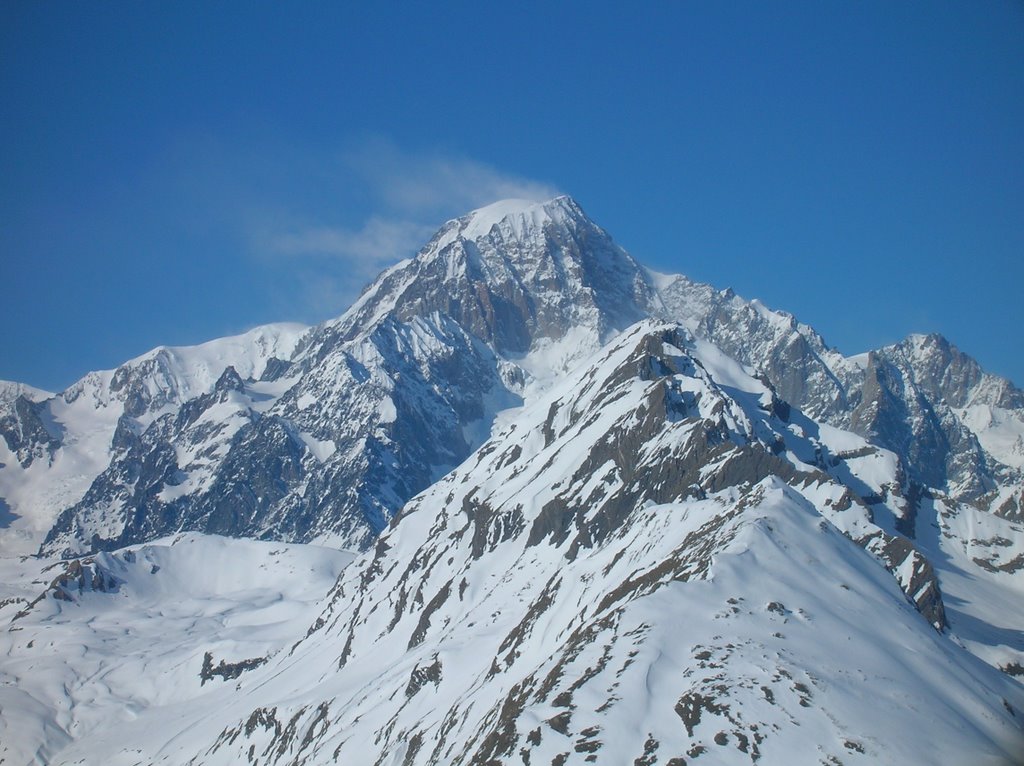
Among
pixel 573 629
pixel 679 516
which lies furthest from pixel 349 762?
pixel 679 516

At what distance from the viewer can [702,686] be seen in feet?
212

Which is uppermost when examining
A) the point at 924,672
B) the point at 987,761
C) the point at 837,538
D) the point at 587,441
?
the point at 587,441

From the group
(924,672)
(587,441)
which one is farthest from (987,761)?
(587,441)

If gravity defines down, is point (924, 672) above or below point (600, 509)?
below

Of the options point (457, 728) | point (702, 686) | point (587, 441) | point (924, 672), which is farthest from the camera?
point (587, 441)

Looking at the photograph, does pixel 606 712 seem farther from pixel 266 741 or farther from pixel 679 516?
pixel 266 741

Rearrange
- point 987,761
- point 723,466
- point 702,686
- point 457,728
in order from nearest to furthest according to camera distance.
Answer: point 987,761
point 702,686
point 457,728
point 723,466

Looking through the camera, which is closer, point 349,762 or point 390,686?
point 349,762

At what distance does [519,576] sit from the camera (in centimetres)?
15025

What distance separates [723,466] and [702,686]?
7238cm

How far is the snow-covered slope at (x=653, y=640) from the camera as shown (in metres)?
62.4

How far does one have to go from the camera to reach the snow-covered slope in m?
62.4

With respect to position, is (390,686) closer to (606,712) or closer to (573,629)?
(573,629)

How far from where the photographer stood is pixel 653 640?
7150cm
